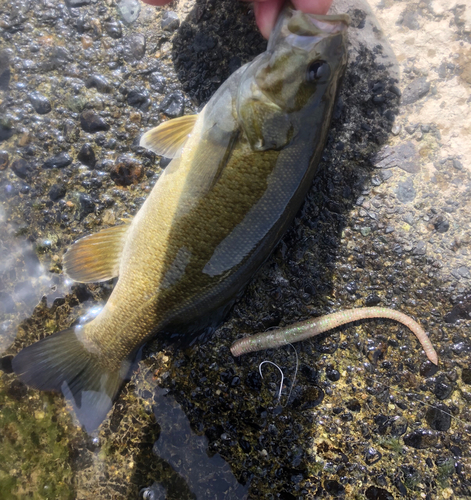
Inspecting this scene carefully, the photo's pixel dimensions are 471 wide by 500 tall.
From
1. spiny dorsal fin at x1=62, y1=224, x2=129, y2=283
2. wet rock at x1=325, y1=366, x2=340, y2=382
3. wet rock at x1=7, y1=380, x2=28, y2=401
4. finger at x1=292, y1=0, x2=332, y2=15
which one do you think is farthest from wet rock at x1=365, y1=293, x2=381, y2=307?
wet rock at x1=7, y1=380, x2=28, y2=401

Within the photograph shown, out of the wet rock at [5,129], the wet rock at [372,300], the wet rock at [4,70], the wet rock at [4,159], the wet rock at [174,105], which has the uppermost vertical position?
the wet rock at [4,70]

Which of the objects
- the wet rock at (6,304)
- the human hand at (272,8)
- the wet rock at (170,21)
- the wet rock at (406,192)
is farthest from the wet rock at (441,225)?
the wet rock at (6,304)

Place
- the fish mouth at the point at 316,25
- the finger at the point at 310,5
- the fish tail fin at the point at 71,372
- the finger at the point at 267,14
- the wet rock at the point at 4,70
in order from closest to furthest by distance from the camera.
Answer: the fish mouth at the point at 316,25 → the finger at the point at 310,5 → the finger at the point at 267,14 → the fish tail fin at the point at 71,372 → the wet rock at the point at 4,70

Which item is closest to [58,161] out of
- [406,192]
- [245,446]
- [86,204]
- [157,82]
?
[86,204]

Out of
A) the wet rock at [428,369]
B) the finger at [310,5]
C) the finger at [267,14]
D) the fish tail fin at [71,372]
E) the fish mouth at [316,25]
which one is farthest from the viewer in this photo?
the wet rock at [428,369]

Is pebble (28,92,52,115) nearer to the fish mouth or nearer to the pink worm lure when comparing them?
the fish mouth

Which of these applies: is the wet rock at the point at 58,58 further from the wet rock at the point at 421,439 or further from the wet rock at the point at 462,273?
the wet rock at the point at 421,439

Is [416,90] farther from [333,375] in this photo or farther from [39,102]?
[39,102]

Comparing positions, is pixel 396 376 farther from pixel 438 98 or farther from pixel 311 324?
pixel 438 98
